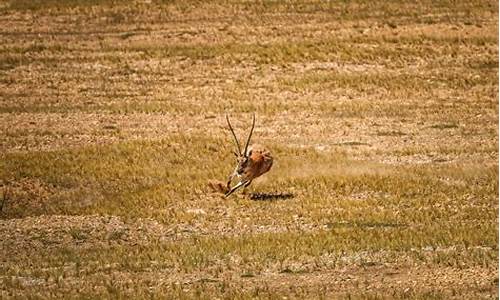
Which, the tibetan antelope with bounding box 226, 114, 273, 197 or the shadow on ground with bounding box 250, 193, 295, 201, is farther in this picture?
the shadow on ground with bounding box 250, 193, 295, 201

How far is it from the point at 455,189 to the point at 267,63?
27273mm

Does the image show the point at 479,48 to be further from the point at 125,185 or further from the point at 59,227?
the point at 59,227

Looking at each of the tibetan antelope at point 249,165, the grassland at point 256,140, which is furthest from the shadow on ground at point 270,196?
the tibetan antelope at point 249,165

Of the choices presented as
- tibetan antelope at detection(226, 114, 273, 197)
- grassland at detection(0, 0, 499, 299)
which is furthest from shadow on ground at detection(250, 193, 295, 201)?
tibetan antelope at detection(226, 114, 273, 197)

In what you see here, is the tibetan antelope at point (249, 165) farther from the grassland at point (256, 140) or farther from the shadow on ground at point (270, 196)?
the grassland at point (256, 140)

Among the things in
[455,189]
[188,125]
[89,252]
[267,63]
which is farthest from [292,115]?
[89,252]

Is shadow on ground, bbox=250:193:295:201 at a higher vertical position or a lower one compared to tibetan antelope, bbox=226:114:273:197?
lower

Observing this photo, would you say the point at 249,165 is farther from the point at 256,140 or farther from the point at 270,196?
the point at 256,140

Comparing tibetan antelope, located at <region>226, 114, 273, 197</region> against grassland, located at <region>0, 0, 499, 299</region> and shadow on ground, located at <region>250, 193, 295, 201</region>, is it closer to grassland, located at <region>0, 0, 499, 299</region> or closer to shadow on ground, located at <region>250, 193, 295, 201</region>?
shadow on ground, located at <region>250, 193, 295, 201</region>

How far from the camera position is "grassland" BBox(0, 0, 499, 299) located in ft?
76.2

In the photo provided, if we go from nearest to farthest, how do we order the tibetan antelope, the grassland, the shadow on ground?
the grassland
the tibetan antelope
the shadow on ground

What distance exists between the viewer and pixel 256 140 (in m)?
42.7

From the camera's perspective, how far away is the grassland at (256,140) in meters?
23.2

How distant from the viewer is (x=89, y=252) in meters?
25.6
